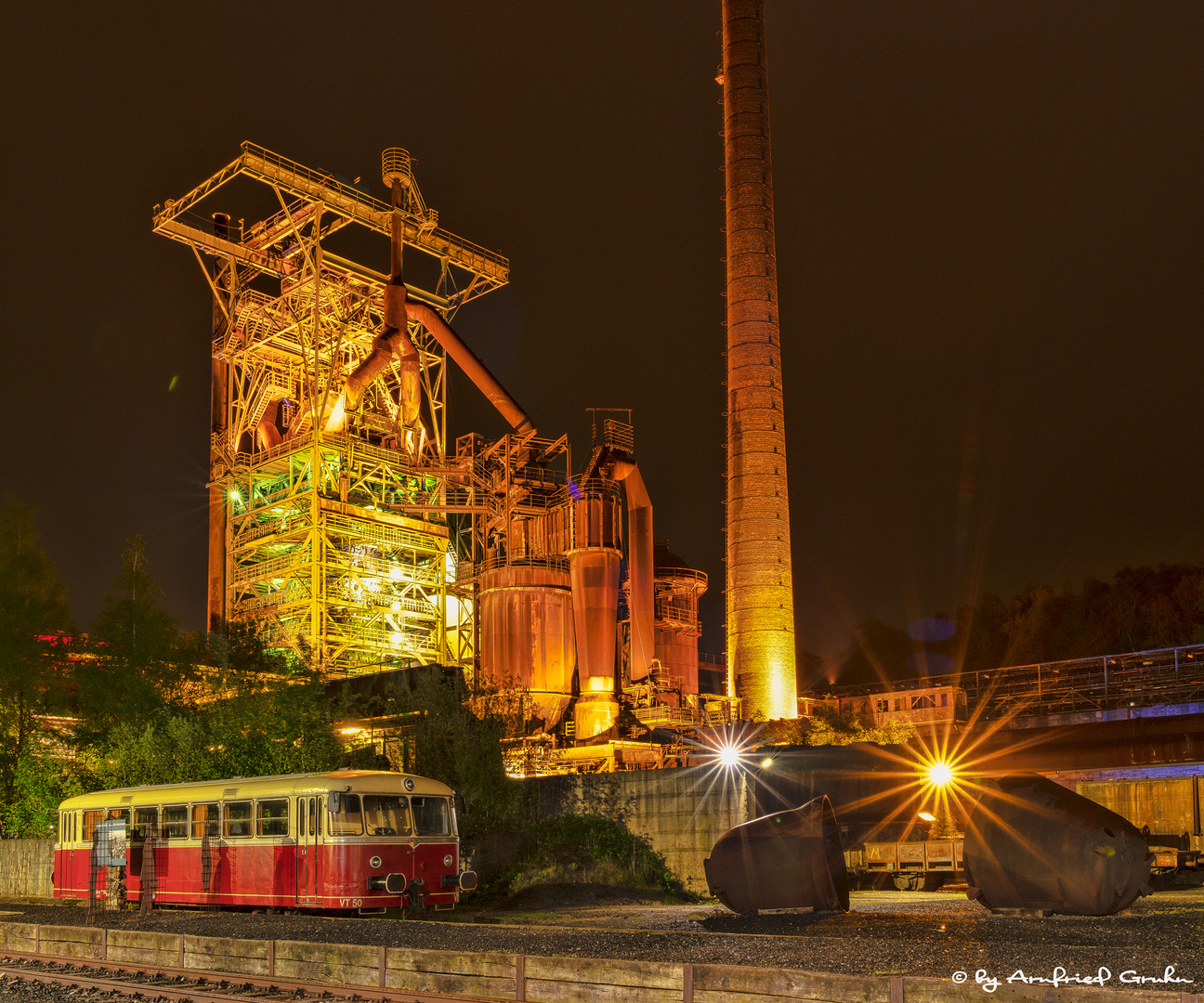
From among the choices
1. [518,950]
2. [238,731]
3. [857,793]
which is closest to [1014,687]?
[857,793]

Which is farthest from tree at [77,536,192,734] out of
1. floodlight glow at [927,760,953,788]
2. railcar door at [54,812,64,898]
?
floodlight glow at [927,760,953,788]

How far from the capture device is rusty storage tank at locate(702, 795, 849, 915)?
21188 millimetres

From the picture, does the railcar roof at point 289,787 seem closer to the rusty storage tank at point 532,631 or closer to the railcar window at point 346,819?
the railcar window at point 346,819

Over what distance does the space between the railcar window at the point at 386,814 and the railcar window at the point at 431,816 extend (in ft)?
0.85

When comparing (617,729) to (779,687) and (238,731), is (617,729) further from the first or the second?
(238,731)

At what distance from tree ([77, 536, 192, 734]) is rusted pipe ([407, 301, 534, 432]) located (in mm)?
23025

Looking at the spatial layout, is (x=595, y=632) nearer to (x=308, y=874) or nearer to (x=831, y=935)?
(x=308, y=874)

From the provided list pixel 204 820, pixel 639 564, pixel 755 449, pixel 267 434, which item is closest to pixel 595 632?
pixel 639 564

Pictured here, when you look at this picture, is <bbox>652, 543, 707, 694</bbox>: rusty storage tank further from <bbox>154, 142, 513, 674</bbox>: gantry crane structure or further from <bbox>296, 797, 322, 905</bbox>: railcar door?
<bbox>296, 797, 322, 905</bbox>: railcar door

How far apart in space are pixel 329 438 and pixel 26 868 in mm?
26794

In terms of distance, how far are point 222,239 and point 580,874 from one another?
1661 inches

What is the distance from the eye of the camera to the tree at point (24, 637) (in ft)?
128

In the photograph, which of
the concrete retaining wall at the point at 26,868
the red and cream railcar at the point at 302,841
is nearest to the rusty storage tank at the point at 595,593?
the concrete retaining wall at the point at 26,868

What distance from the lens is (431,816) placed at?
77.3 ft
